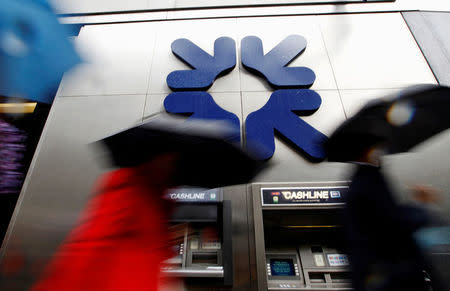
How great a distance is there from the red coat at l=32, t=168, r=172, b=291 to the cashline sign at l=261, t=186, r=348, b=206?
155 centimetres

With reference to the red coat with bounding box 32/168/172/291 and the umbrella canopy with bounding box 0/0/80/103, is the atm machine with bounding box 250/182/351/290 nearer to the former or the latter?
the red coat with bounding box 32/168/172/291

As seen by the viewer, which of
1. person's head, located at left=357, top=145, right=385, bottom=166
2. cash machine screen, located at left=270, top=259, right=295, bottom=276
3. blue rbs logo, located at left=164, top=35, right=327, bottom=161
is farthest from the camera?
blue rbs logo, located at left=164, top=35, right=327, bottom=161

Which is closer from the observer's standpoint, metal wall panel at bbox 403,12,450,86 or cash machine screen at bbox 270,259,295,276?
cash machine screen at bbox 270,259,295,276

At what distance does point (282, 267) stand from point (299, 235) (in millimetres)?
371

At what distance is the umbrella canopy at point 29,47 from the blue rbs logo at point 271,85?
133 cm

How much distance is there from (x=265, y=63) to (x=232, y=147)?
250 cm

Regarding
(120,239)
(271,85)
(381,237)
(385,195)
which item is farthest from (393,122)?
(271,85)

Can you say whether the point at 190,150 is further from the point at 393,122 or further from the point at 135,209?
the point at 393,122

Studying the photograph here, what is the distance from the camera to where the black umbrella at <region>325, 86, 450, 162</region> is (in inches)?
65.7

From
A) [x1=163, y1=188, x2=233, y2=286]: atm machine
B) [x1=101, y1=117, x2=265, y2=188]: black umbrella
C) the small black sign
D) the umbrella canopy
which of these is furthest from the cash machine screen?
the umbrella canopy

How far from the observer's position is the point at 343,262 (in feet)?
8.09

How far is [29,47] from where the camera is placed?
273cm

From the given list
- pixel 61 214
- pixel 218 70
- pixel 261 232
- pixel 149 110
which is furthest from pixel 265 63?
pixel 61 214

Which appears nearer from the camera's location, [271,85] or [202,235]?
[202,235]
